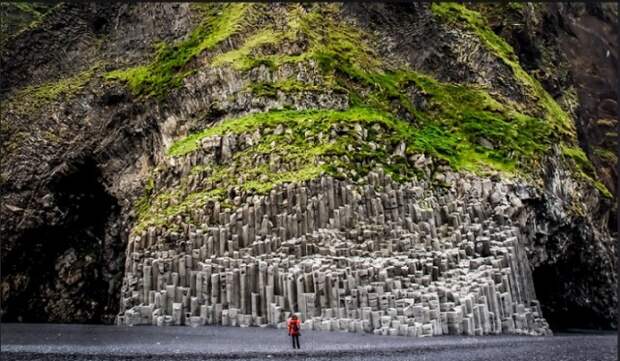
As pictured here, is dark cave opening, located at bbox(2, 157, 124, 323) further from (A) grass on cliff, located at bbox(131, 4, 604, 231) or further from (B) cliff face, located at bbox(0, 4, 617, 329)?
(A) grass on cliff, located at bbox(131, 4, 604, 231)

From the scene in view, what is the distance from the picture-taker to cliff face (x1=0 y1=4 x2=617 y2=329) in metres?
28.9

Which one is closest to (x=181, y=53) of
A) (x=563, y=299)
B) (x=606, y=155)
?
(x=563, y=299)

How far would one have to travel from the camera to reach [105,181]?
3750 centimetres

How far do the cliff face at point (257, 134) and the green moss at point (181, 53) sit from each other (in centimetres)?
15

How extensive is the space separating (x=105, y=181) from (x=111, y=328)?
14668 mm

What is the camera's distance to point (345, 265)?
24375mm

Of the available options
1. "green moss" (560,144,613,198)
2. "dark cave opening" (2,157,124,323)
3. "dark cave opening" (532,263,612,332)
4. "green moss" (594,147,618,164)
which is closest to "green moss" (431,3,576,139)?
"green moss" (560,144,613,198)

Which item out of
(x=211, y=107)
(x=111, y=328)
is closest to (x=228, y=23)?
(x=211, y=107)

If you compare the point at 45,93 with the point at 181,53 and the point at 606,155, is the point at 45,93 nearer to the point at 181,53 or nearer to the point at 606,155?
the point at 181,53

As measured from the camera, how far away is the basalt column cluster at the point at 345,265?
75.7 ft

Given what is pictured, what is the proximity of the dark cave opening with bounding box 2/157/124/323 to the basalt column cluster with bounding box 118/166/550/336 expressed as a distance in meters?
9.48

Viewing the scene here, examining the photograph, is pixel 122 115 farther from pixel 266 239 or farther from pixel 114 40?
pixel 266 239

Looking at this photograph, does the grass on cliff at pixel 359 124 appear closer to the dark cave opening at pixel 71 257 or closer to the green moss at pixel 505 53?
the green moss at pixel 505 53

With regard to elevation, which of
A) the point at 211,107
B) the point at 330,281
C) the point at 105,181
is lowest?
the point at 330,281
